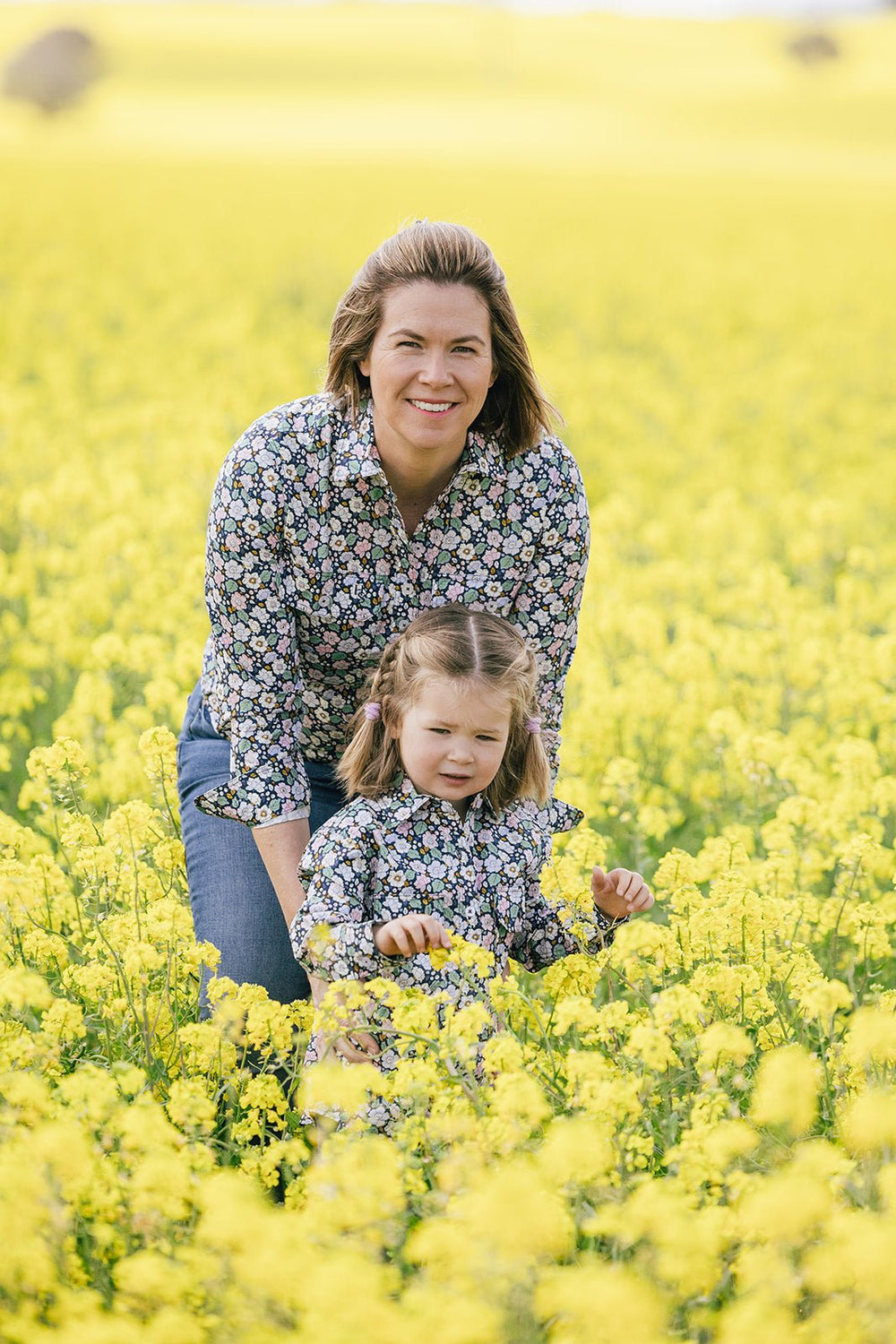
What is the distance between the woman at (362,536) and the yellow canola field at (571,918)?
0.24 m

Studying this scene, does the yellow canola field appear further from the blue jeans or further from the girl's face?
the girl's face

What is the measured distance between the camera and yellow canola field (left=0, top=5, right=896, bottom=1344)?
190 centimetres

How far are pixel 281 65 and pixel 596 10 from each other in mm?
30868

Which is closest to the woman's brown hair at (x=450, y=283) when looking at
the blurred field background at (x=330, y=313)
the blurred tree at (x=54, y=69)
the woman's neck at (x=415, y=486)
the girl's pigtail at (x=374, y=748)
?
the woman's neck at (x=415, y=486)

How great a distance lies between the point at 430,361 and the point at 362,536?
44cm

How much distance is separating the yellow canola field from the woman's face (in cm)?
46

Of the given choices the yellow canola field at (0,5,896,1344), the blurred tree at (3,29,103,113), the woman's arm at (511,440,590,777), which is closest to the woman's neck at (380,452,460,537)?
the woman's arm at (511,440,590,777)

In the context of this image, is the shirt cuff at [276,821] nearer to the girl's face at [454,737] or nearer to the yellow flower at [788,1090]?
the girl's face at [454,737]

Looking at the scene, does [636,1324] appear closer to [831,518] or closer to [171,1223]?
[171,1223]

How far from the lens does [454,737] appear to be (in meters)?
3.07

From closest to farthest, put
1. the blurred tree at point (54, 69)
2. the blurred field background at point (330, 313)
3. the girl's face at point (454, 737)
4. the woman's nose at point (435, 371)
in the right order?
the girl's face at point (454, 737), the woman's nose at point (435, 371), the blurred field background at point (330, 313), the blurred tree at point (54, 69)

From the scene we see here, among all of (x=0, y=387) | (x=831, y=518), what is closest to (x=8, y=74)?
(x=0, y=387)

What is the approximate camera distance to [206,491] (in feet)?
25.1

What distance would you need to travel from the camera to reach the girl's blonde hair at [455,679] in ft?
10.1
